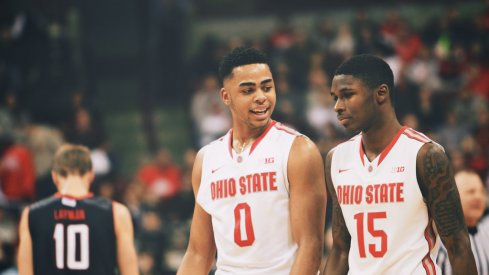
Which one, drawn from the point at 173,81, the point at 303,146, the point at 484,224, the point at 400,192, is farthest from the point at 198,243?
the point at 173,81

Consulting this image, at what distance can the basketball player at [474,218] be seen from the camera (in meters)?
5.88

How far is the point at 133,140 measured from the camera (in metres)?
15.8

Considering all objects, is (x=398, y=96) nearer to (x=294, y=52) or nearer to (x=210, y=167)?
(x=294, y=52)

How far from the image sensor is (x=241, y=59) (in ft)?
16.6

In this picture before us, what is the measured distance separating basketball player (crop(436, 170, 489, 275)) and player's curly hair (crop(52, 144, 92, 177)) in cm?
268

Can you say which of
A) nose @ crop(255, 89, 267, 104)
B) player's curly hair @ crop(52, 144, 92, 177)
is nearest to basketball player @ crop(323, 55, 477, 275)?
nose @ crop(255, 89, 267, 104)

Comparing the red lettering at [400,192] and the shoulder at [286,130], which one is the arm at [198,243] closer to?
the shoulder at [286,130]

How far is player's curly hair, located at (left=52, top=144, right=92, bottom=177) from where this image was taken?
19.3ft

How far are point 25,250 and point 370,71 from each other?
2.83 metres

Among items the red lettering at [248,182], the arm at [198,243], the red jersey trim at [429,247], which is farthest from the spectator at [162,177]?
the red jersey trim at [429,247]

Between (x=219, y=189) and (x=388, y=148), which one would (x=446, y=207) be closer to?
(x=388, y=148)

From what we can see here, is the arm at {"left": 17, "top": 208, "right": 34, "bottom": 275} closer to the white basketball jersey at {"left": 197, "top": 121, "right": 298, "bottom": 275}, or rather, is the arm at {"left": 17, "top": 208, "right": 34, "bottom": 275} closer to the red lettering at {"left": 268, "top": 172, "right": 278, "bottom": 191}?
the white basketball jersey at {"left": 197, "top": 121, "right": 298, "bottom": 275}

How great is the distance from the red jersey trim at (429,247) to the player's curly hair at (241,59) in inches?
56.8

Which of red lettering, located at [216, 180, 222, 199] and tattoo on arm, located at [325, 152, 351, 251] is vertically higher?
red lettering, located at [216, 180, 222, 199]
